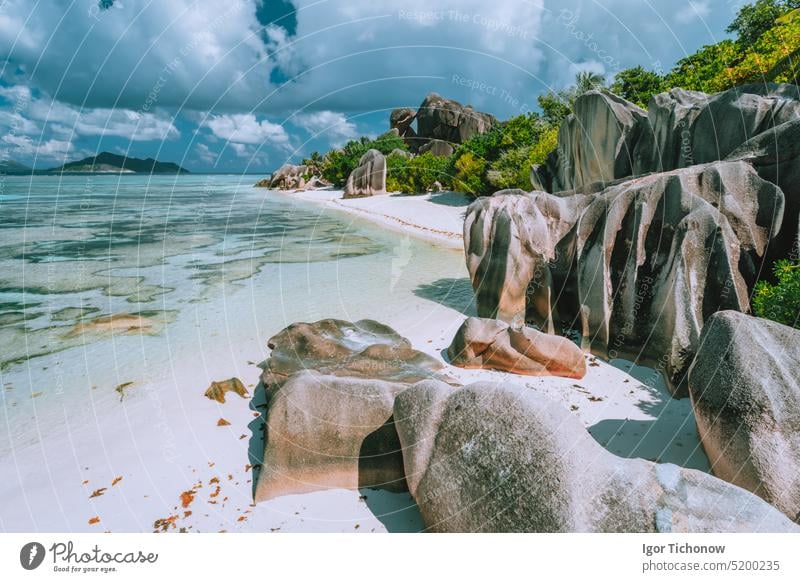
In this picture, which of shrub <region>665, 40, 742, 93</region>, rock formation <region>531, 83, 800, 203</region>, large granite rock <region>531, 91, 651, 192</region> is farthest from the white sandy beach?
shrub <region>665, 40, 742, 93</region>

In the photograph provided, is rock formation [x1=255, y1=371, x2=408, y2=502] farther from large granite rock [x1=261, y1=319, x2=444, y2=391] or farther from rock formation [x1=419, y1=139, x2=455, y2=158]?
rock formation [x1=419, y1=139, x2=455, y2=158]

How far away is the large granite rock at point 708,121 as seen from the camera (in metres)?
7.77

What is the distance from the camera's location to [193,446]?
5336 millimetres

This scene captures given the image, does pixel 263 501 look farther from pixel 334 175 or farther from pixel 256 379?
pixel 334 175

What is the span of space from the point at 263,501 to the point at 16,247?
70.5 ft

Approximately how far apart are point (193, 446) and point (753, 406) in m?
5.52

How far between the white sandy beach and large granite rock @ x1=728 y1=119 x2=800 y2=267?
8.18 ft

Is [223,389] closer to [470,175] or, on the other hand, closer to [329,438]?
[329,438]

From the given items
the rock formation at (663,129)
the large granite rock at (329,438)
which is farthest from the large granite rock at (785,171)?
the large granite rock at (329,438)

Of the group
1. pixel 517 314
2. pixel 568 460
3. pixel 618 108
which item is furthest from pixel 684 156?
pixel 568 460

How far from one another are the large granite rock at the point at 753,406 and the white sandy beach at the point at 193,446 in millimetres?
716

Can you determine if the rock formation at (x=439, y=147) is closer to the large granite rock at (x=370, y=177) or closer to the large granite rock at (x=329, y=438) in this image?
the large granite rock at (x=370, y=177)

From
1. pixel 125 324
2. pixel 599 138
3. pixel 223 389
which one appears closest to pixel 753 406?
pixel 223 389

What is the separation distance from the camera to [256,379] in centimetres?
702
